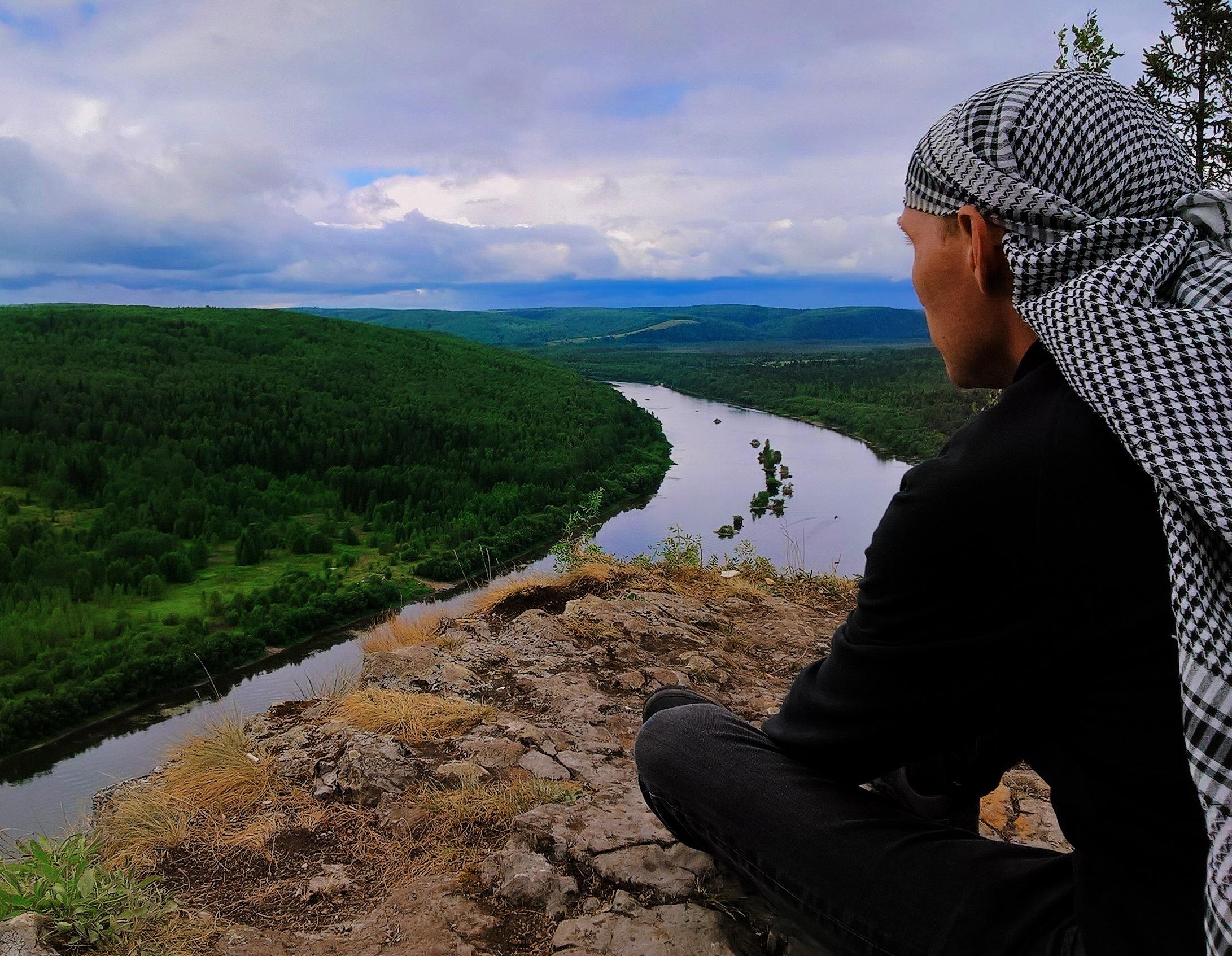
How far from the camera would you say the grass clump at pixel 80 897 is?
67.6 inches

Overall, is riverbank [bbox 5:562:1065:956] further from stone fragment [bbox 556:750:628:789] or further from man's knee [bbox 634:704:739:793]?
man's knee [bbox 634:704:739:793]

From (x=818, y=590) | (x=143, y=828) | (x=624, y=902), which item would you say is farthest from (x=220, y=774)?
(x=818, y=590)

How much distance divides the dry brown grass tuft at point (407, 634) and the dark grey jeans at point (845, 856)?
262 centimetres

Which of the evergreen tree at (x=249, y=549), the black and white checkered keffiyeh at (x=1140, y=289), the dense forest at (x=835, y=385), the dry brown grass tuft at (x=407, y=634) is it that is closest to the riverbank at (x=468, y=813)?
the dry brown grass tuft at (x=407, y=634)

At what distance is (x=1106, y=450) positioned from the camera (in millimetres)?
869

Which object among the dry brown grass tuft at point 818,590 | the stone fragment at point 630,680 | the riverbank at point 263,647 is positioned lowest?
the riverbank at point 263,647

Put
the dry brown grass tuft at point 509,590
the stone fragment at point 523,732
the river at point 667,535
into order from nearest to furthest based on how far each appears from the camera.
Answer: the stone fragment at point 523,732 → the dry brown grass tuft at point 509,590 → the river at point 667,535

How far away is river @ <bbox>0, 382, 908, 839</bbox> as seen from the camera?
11000 mm

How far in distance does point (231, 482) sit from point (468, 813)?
37.1m

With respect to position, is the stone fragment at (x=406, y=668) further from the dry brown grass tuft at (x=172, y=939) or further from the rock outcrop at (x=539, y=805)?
the dry brown grass tuft at (x=172, y=939)

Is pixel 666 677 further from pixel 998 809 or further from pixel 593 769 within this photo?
pixel 998 809

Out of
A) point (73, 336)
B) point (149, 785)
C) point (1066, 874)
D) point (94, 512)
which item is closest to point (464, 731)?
point (149, 785)

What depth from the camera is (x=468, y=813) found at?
7.61 feet

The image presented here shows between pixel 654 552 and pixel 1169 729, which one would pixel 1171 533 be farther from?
pixel 654 552
